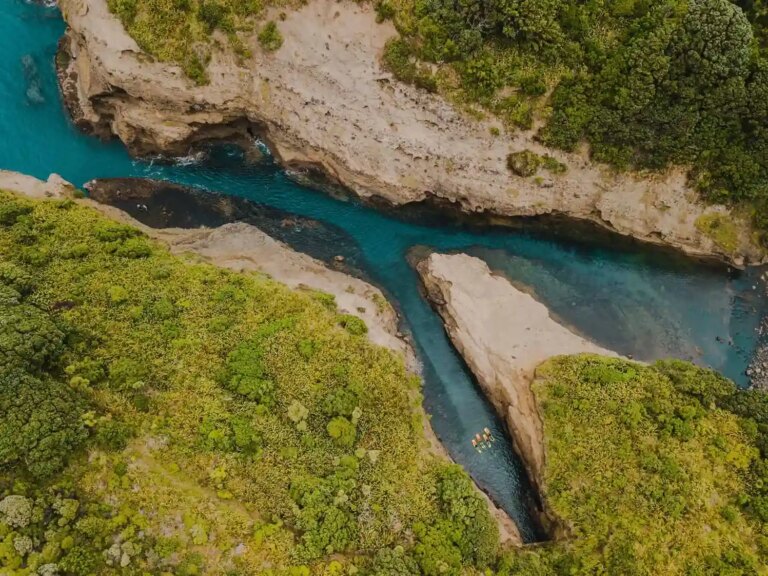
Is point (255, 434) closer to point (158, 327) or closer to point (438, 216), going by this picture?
point (158, 327)

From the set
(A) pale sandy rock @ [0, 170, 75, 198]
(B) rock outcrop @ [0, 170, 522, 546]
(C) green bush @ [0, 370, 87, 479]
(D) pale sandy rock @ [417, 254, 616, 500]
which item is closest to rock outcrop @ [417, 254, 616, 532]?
(D) pale sandy rock @ [417, 254, 616, 500]

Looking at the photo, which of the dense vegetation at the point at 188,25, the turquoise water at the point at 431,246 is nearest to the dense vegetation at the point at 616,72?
the turquoise water at the point at 431,246

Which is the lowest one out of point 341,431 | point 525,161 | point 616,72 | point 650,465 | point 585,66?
point 341,431

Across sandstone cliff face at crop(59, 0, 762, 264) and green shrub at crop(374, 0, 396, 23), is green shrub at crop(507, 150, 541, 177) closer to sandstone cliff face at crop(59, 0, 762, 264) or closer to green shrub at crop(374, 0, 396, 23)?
sandstone cliff face at crop(59, 0, 762, 264)

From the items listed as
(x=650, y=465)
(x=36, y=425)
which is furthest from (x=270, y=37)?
(x=650, y=465)

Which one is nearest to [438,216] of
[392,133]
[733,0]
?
[392,133]

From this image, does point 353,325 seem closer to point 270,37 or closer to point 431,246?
point 431,246

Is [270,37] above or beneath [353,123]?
above

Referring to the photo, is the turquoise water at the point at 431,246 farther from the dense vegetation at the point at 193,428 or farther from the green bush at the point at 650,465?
the dense vegetation at the point at 193,428
